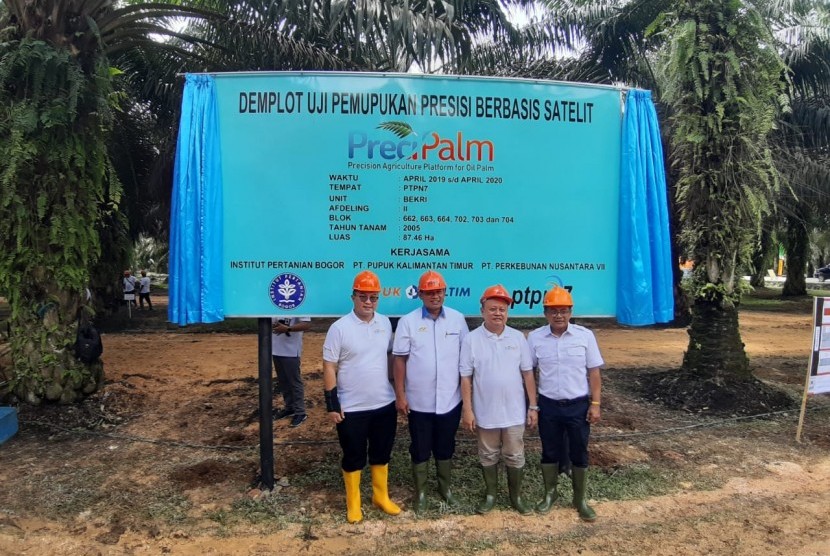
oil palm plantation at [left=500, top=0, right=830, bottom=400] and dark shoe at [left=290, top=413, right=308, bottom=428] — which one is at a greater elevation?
oil palm plantation at [left=500, top=0, right=830, bottom=400]

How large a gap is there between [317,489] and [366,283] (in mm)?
1890

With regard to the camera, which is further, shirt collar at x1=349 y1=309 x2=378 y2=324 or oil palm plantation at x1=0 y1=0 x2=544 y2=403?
oil palm plantation at x1=0 y1=0 x2=544 y2=403

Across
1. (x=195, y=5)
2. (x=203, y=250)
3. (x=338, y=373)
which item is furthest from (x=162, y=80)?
(x=338, y=373)

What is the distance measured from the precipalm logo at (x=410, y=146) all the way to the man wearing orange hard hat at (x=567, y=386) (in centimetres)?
129

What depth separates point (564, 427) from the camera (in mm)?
4398

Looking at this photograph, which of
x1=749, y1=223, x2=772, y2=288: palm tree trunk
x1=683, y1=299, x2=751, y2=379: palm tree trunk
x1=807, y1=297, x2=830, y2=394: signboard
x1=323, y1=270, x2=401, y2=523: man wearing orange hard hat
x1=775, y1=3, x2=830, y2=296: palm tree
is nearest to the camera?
x1=323, y1=270, x2=401, y2=523: man wearing orange hard hat

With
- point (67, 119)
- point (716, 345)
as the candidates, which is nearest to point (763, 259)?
→ point (716, 345)

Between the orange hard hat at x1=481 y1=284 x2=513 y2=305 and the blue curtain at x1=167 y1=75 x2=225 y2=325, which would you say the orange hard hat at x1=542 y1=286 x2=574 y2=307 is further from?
the blue curtain at x1=167 y1=75 x2=225 y2=325

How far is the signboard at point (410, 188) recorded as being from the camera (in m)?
4.50

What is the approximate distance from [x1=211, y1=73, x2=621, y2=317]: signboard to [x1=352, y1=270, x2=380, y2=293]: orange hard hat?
1.22 ft

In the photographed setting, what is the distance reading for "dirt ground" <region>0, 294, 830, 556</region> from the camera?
13.2 feet

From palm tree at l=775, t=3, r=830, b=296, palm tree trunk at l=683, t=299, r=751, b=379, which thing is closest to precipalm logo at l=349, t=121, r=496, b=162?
palm tree trunk at l=683, t=299, r=751, b=379

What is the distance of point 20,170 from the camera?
246 inches

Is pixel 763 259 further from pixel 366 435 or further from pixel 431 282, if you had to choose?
pixel 366 435
